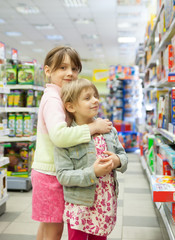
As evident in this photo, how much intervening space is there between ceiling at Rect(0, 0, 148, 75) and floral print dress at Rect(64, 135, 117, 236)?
7.02 meters

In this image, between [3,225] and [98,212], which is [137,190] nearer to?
[3,225]

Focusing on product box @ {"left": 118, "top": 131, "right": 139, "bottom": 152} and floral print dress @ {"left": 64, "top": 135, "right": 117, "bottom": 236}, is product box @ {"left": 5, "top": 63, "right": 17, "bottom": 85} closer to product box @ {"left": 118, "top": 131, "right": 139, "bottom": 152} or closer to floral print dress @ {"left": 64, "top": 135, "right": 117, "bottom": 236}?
floral print dress @ {"left": 64, "top": 135, "right": 117, "bottom": 236}

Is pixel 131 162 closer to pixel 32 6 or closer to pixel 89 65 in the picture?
pixel 32 6

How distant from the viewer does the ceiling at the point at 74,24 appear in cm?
799

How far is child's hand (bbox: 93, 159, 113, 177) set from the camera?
1331mm

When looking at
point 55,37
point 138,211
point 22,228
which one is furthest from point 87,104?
point 55,37

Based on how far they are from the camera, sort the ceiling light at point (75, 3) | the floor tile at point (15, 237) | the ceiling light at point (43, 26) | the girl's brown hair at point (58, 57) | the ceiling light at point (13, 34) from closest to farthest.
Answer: the girl's brown hair at point (58, 57) → the floor tile at point (15, 237) → the ceiling light at point (75, 3) → the ceiling light at point (43, 26) → the ceiling light at point (13, 34)

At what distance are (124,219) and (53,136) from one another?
203cm

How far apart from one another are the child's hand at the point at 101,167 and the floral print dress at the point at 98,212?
10 centimetres

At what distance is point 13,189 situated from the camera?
414 centimetres

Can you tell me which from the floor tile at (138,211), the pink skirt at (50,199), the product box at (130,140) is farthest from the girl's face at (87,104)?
the product box at (130,140)

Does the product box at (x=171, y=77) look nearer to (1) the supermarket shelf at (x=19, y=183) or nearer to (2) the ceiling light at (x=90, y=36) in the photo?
(1) the supermarket shelf at (x=19, y=183)

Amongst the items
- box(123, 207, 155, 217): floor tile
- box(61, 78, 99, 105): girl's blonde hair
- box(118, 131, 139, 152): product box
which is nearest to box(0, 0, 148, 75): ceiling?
box(118, 131, 139, 152): product box

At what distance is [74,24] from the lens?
388 inches
